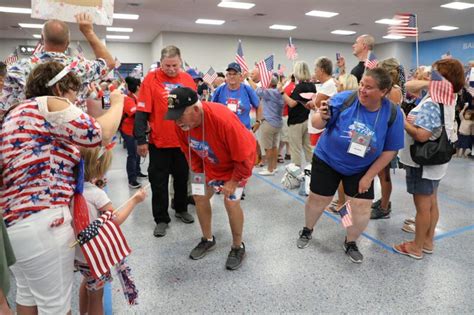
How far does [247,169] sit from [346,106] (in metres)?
0.92

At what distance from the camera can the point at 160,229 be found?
3137 millimetres

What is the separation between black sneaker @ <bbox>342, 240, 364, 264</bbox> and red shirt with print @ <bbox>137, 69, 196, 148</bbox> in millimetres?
1714

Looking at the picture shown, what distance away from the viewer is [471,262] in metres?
2.65

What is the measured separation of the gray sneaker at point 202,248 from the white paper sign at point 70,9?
1778 millimetres

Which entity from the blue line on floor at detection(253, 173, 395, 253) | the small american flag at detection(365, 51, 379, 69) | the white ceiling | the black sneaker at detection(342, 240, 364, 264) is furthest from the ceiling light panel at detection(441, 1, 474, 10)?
the black sneaker at detection(342, 240, 364, 264)

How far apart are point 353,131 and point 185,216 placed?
6.17ft

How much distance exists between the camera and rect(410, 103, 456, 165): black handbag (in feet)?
8.23

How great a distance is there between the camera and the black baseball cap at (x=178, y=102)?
1.92 metres

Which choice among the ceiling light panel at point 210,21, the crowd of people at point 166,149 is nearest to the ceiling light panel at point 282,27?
the ceiling light panel at point 210,21

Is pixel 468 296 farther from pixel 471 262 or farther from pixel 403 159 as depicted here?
pixel 403 159

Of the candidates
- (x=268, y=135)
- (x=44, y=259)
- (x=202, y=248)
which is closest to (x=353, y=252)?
(x=202, y=248)

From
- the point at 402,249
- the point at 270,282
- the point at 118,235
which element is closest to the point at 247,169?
the point at 270,282

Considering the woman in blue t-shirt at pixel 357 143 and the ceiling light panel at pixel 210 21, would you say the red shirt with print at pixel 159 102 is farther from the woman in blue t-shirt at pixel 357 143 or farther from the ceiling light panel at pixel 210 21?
the ceiling light panel at pixel 210 21

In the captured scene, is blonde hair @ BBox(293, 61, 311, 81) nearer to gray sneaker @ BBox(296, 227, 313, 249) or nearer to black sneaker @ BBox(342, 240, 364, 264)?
gray sneaker @ BBox(296, 227, 313, 249)
